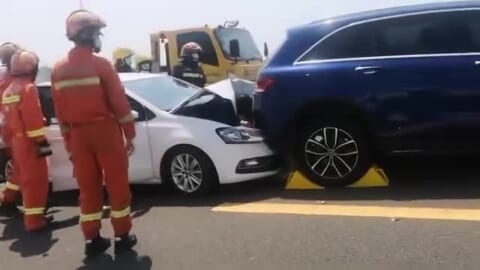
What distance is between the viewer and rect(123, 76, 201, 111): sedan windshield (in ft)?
25.3

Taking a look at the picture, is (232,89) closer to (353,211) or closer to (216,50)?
(353,211)

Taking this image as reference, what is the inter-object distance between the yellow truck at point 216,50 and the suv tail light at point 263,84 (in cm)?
621

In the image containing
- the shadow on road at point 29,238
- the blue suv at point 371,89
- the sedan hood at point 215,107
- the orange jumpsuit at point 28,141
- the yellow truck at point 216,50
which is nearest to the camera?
the shadow on road at point 29,238

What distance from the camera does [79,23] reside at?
5242mm

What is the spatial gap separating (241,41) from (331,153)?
8.17 meters

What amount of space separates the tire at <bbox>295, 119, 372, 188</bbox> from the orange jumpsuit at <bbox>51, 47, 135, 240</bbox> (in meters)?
2.42

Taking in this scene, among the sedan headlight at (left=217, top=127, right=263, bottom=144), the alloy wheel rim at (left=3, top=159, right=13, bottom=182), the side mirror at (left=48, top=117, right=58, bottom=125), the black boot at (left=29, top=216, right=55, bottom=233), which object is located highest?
the side mirror at (left=48, top=117, right=58, bottom=125)

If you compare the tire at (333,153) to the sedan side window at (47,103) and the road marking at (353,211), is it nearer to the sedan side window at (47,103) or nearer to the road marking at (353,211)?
the road marking at (353,211)

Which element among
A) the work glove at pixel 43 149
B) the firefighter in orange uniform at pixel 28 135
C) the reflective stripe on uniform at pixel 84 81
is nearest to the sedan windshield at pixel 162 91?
the firefighter in orange uniform at pixel 28 135

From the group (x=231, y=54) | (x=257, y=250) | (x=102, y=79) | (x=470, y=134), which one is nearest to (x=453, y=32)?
(x=470, y=134)

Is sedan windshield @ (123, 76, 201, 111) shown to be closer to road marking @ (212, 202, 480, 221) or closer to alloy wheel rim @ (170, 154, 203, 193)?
alloy wheel rim @ (170, 154, 203, 193)

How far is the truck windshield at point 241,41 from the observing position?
1427 cm

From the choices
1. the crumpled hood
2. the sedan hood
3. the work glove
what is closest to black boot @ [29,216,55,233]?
the work glove

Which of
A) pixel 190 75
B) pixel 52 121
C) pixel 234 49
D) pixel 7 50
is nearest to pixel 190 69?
pixel 190 75
